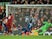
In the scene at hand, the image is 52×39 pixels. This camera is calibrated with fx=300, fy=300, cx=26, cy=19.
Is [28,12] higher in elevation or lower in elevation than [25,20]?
higher

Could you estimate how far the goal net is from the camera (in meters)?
15.3

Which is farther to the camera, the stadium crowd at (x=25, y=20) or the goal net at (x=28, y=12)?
the goal net at (x=28, y=12)

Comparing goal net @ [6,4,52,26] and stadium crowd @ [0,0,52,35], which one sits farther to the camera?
goal net @ [6,4,52,26]

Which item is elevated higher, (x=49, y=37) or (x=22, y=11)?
(x=22, y=11)

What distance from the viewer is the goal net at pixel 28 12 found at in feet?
50.2

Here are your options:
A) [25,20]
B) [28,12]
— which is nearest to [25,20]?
[25,20]

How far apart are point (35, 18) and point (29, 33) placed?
86cm

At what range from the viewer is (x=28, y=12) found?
15.4 meters

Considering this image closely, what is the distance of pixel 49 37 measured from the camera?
1416 centimetres

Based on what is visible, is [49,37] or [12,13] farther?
[12,13]

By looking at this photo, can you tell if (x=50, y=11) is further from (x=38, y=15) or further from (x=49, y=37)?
(x=49, y=37)

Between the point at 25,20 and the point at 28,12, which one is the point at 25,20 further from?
the point at 28,12

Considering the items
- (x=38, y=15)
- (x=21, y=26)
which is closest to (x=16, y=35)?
(x=21, y=26)

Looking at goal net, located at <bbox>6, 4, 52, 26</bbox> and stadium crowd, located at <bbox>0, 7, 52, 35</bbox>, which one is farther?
goal net, located at <bbox>6, 4, 52, 26</bbox>
